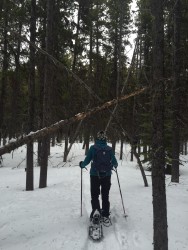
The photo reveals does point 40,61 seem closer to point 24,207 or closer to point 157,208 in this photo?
point 24,207

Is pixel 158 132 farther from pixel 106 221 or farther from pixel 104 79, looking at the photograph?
pixel 104 79

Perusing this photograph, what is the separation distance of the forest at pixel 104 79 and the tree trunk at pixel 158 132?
0.06 ft

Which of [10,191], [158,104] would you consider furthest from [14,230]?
[10,191]

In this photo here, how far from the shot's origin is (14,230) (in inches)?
296

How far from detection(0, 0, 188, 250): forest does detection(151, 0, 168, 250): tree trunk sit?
17mm

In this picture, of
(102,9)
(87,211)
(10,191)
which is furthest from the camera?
(102,9)

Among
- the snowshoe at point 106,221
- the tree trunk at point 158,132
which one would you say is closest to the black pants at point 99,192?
the snowshoe at point 106,221

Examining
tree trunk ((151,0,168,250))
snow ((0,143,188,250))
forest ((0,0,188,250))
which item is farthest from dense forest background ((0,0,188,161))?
snow ((0,143,188,250))

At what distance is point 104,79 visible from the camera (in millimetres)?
27453

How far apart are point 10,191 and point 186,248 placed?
832 cm

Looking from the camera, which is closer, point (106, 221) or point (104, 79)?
point (106, 221)

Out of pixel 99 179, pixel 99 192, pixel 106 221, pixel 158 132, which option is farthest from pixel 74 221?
pixel 158 132

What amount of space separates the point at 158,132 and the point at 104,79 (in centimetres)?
2235

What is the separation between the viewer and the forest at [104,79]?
222 inches
